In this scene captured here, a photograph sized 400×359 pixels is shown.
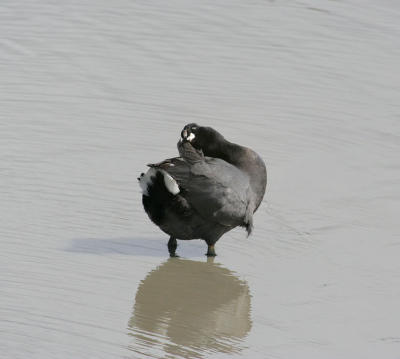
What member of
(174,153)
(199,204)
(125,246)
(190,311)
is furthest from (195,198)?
(174,153)

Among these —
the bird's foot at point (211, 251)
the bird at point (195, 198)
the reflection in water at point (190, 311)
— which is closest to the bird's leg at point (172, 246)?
the bird at point (195, 198)

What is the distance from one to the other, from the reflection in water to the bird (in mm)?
239

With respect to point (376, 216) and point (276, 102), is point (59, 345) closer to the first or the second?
point (376, 216)

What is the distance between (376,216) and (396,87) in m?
3.14

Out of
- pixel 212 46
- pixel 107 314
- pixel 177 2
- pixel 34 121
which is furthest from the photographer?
pixel 177 2

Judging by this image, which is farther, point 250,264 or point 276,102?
point 276,102

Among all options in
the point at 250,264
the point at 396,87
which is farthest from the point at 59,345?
the point at 396,87

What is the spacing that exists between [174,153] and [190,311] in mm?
2857

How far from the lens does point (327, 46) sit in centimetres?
1178

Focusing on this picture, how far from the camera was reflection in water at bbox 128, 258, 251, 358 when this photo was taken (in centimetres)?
550

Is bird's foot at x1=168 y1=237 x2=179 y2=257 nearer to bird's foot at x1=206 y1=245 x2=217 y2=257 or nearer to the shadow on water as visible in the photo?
the shadow on water

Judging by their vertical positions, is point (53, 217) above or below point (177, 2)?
below

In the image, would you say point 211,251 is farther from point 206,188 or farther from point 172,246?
point 206,188

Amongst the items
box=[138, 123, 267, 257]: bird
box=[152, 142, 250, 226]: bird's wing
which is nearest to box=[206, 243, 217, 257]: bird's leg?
box=[138, 123, 267, 257]: bird
